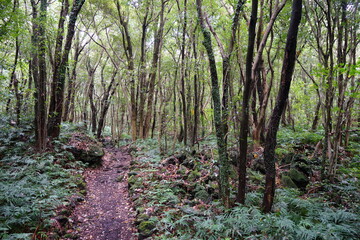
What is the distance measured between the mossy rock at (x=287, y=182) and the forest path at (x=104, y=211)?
520cm

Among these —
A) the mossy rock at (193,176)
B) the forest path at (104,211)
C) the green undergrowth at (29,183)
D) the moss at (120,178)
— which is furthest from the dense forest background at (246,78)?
the moss at (120,178)

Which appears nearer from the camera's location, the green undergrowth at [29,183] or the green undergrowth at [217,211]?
the green undergrowth at [217,211]

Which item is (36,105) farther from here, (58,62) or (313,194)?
(313,194)

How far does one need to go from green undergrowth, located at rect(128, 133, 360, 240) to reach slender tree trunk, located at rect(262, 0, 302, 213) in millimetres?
621

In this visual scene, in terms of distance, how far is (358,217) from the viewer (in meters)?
4.17

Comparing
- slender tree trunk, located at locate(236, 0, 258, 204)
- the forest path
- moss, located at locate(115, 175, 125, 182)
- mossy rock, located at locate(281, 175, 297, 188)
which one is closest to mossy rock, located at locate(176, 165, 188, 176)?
the forest path

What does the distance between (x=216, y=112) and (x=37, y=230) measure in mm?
4732

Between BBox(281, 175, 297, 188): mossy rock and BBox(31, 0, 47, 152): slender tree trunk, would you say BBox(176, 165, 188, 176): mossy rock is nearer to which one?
BBox(281, 175, 297, 188): mossy rock

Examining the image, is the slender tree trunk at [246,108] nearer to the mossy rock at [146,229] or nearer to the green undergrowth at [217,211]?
the green undergrowth at [217,211]

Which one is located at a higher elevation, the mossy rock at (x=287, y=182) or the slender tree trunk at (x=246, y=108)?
the slender tree trunk at (x=246, y=108)

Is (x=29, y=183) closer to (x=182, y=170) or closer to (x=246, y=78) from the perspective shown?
(x=182, y=170)

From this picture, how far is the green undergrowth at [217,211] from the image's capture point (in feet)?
12.7

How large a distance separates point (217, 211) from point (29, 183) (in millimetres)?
5155

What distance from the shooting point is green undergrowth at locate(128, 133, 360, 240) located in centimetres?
388
